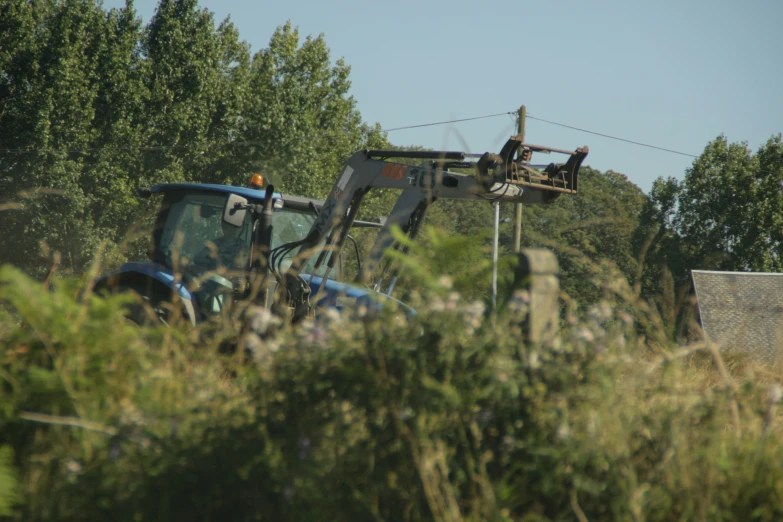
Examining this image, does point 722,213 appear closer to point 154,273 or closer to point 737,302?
point 737,302

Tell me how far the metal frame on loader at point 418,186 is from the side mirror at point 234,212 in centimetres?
66

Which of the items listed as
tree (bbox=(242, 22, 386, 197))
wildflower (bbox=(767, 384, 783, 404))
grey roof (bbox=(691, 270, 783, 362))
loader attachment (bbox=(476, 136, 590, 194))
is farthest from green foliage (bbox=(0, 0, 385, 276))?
wildflower (bbox=(767, 384, 783, 404))

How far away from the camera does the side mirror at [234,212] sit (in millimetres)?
7441

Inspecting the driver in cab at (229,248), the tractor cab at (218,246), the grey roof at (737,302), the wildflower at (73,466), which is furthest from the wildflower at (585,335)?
the grey roof at (737,302)

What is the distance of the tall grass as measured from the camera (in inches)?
111

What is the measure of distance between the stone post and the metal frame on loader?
3.42 m

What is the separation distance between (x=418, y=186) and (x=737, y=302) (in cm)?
1489

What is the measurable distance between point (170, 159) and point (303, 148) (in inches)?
236

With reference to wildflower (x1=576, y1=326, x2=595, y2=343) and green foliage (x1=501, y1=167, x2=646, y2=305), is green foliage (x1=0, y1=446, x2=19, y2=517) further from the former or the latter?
green foliage (x1=501, y1=167, x2=646, y2=305)

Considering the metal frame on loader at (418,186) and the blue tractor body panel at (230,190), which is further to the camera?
the blue tractor body panel at (230,190)

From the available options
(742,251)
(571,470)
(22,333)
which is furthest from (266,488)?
(742,251)

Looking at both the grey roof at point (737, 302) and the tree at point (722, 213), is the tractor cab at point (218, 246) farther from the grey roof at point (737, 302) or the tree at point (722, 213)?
the tree at point (722, 213)

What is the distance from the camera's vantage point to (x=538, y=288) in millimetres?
3594

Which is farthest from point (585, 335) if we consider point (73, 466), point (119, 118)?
point (119, 118)
